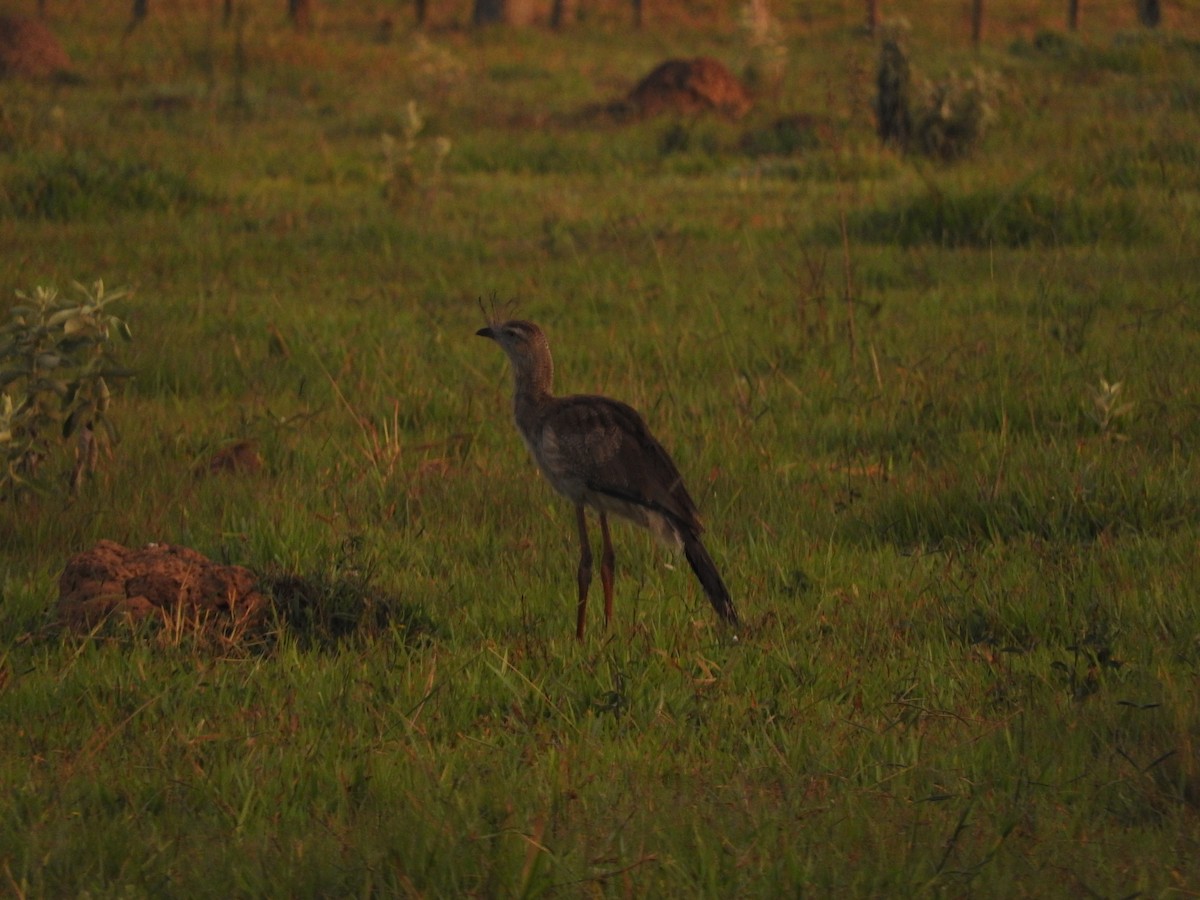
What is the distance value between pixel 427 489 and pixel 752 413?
1.69 meters

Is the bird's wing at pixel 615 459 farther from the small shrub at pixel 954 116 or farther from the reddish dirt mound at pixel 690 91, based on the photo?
the reddish dirt mound at pixel 690 91

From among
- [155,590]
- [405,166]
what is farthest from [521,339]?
[405,166]

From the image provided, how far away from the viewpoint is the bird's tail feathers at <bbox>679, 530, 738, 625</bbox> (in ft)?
15.6

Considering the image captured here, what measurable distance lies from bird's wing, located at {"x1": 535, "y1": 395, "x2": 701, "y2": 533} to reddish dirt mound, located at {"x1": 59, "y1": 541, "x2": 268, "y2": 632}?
1.03 metres

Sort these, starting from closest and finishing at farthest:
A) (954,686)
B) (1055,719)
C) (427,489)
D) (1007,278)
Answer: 1. (1055,719)
2. (954,686)
3. (427,489)
4. (1007,278)

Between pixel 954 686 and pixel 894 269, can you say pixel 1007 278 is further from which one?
pixel 954 686

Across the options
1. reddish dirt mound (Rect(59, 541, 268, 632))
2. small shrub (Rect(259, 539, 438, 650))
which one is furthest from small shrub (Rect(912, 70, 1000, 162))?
reddish dirt mound (Rect(59, 541, 268, 632))

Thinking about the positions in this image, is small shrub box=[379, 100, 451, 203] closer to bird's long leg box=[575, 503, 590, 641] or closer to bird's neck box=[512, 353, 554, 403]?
bird's neck box=[512, 353, 554, 403]

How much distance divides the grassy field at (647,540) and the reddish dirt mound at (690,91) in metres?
4.67

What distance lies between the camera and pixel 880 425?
7.11 m

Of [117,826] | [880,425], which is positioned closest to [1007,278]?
[880,425]

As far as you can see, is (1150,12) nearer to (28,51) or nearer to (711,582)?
(28,51)

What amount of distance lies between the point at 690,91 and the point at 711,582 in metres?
14.5

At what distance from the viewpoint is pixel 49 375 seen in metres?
6.14
